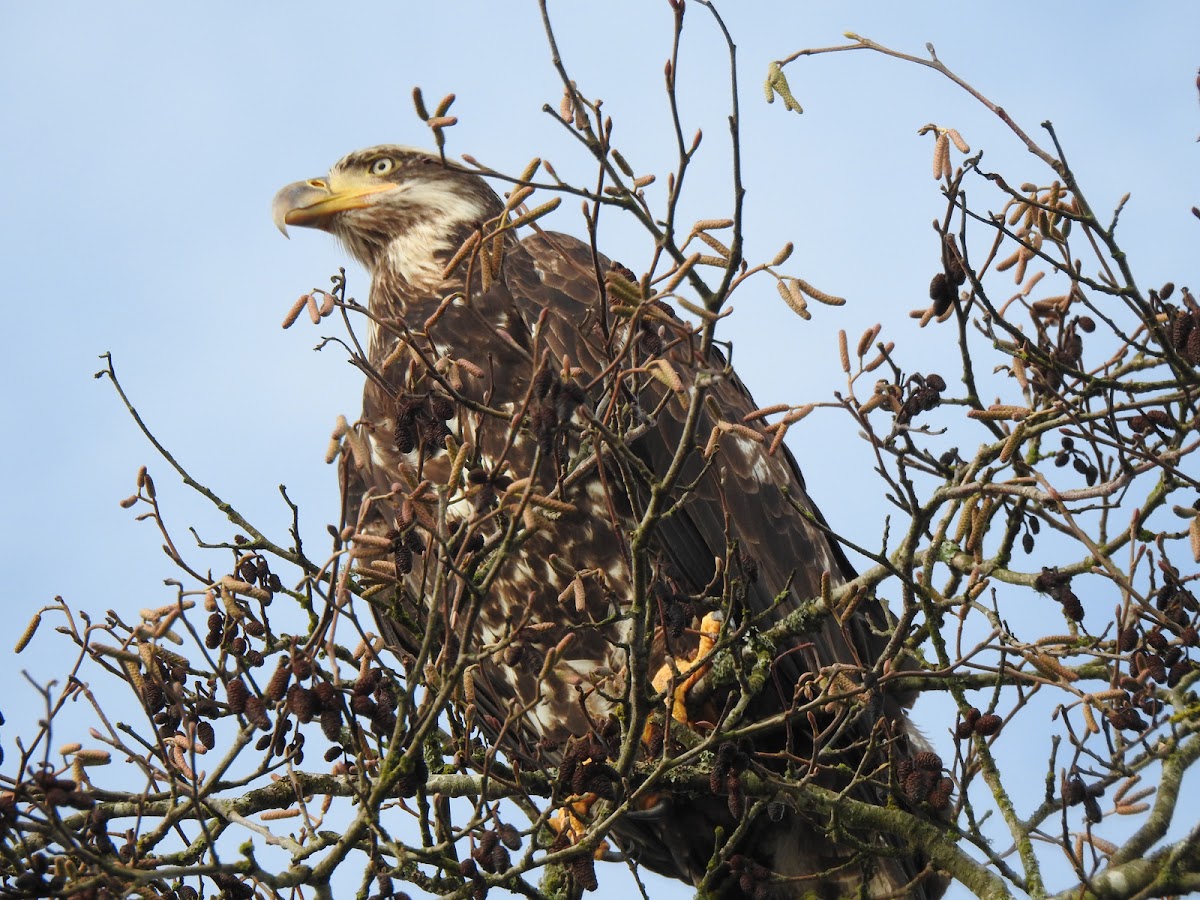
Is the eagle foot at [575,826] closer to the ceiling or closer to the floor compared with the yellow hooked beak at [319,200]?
closer to the floor

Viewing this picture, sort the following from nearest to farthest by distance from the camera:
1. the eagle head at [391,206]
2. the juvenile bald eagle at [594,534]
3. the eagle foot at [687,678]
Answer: the juvenile bald eagle at [594,534]
the eagle foot at [687,678]
the eagle head at [391,206]

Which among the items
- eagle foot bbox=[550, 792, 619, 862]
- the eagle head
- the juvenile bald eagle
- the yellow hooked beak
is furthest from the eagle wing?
the yellow hooked beak

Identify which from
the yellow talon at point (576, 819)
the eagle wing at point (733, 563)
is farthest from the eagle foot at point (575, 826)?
the eagle wing at point (733, 563)

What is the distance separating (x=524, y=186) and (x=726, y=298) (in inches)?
18.8

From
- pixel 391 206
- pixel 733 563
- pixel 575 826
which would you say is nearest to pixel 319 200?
pixel 391 206

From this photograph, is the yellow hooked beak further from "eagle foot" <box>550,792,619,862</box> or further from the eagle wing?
"eagle foot" <box>550,792,619,862</box>

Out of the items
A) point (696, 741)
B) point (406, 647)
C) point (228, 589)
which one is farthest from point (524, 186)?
point (406, 647)

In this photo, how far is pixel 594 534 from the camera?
5148 millimetres

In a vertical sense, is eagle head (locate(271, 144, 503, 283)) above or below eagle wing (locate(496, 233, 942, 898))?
above

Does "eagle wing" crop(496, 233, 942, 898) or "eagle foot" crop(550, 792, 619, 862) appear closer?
"eagle foot" crop(550, 792, 619, 862)

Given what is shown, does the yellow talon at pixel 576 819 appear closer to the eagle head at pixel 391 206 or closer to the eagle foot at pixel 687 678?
the eagle foot at pixel 687 678

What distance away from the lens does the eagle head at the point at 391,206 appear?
6578 mm

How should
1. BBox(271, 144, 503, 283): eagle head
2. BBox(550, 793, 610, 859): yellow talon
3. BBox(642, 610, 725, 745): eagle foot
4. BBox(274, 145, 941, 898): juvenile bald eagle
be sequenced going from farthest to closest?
1. BBox(271, 144, 503, 283): eagle head
2. BBox(642, 610, 725, 745): eagle foot
3. BBox(550, 793, 610, 859): yellow talon
4. BBox(274, 145, 941, 898): juvenile bald eagle

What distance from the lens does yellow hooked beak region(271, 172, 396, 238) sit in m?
6.75
